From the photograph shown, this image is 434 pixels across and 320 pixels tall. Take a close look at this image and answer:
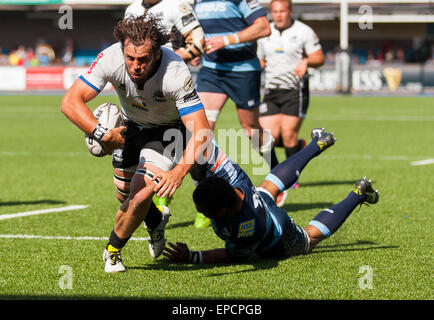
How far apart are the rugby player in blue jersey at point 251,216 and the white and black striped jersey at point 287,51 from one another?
4.14 metres

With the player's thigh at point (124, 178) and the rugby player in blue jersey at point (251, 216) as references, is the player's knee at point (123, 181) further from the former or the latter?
the rugby player in blue jersey at point (251, 216)

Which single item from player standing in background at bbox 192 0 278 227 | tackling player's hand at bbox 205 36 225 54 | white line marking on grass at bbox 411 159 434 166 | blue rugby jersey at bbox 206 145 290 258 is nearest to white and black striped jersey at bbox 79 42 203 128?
blue rugby jersey at bbox 206 145 290 258

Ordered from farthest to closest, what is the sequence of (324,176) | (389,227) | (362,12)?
(362,12), (324,176), (389,227)

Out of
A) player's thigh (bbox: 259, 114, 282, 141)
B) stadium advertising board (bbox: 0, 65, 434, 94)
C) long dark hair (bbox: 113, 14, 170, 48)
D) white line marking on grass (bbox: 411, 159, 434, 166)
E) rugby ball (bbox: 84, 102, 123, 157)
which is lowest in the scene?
stadium advertising board (bbox: 0, 65, 434, 94)

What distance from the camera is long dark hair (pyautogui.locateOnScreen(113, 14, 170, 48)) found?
5.20 m

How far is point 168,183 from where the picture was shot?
17.0 feet

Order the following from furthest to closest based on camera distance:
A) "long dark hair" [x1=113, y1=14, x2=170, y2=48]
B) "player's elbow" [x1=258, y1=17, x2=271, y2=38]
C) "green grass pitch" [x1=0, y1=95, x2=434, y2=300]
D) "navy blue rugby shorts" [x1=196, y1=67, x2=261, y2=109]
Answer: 1. "navy blue rugby shorts" [x1=196, y1=67, x2=261, y2=109]
2. "player's elbow" [x1=258, y1=17, x2=271, y2=38]
3. "long dark hair" [x1=113, y1=14, x2=170, y2=48]
4. "green grass pitch" [x1=0, y1=95, x2=434, y2=300]

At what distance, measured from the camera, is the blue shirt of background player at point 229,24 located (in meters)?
8.48

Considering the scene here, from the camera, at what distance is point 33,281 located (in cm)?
532

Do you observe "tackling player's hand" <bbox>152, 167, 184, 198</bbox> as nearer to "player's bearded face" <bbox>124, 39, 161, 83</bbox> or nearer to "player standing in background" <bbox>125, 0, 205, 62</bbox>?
"player's bearded face" <bbox>124, 39, 161, 83</bbox>
